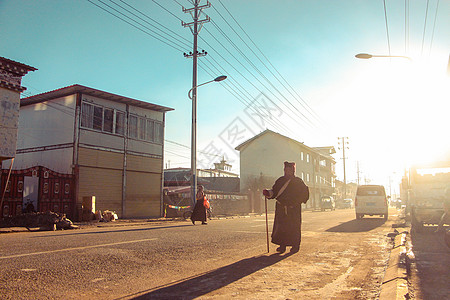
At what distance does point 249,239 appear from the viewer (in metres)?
9.20

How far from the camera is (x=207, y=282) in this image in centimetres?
455

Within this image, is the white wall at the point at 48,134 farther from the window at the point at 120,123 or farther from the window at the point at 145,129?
the window at the point at 145,129

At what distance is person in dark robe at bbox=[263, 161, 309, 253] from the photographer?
688cm

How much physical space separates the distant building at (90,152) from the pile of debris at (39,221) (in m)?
4.20

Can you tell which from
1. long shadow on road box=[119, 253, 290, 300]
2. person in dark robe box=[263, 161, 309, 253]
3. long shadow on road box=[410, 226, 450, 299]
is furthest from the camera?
person in dark robe box=[263, 161, 309, 253]

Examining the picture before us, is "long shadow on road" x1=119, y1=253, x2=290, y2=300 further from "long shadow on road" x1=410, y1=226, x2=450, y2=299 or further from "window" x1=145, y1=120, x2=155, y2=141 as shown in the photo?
"window" x1=145, y1=120, x2=155, y2=141

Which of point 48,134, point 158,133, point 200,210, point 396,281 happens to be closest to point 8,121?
point 48,134

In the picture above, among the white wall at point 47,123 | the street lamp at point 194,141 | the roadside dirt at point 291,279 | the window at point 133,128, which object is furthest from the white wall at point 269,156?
the roadside dirt at point 291,279

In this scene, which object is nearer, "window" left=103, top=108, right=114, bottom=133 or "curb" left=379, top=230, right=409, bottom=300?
"curb" left=379, top=230, right=409, bottom=300

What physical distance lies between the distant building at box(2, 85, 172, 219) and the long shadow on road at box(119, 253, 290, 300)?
15.4 metres

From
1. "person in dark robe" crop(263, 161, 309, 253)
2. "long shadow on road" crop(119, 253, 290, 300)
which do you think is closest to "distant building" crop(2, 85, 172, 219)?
"person in dark robe" crop(263, 161, 309, 253)

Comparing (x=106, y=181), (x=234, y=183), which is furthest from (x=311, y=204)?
(x=106, y=181)

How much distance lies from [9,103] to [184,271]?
47.7 ft

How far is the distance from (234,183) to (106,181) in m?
31.9
